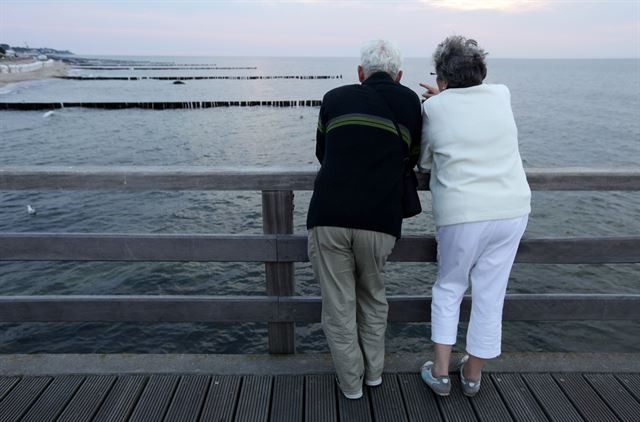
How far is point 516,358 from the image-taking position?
10.1ft

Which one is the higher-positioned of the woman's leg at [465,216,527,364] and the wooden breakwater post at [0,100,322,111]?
the woman's leg at [465,216,527,364]

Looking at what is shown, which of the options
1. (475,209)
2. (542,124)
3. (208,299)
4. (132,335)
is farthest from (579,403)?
(542,124)

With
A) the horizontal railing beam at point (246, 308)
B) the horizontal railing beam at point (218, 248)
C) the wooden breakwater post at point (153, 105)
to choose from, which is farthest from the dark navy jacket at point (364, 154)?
the wooden breakwater post at point (153, 105)

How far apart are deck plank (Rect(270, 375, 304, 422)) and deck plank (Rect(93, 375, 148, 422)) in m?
0.81

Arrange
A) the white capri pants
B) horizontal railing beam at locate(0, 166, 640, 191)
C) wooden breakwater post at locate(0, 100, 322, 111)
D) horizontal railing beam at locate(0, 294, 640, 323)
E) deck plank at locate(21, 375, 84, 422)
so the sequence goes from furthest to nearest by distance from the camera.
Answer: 1. wooden breakwater post at locate(0, 100, 322, 111)
2. horizontal railing beam at locate(0, 294, 640, 323)
3. horizontal railing beam at locate(0, 166, 640, 191)
4. deck plank at locate(21, 375, 84, 422)
5. the white capri pants

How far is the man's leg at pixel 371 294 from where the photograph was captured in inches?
94.4

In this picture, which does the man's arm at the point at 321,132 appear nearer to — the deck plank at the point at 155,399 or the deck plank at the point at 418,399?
the deck plank at the point at 418,399

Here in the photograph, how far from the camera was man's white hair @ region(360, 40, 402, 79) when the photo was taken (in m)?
2.38

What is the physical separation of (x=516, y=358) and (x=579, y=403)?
475 mm

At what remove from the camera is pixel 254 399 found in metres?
2.68

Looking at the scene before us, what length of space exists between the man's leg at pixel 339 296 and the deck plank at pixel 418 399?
30 centimetres

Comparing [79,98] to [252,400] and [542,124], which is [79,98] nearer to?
[542,124]

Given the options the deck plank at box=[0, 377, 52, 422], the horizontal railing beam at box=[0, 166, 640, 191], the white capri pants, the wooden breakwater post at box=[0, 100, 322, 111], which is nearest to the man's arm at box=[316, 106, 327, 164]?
the horizontal railing beam at box=[0, 166, 640, 191]

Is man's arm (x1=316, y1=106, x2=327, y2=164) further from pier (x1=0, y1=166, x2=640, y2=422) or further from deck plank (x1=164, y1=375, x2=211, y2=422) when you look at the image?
deck plank (x1=164, y1=375, x2=211, y2=422)
